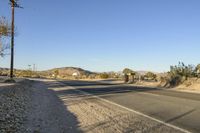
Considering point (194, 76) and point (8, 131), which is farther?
point (194, 76)

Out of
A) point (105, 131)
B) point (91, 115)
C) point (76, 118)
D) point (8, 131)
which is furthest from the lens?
point (91, 115)

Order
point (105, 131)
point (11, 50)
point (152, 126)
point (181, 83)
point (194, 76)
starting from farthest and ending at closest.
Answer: point (194, 76) < point (181, 83) < point (11, 50) < point (152, 126) < point (105, 131)

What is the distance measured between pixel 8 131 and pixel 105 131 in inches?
111

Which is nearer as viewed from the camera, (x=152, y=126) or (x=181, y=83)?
(x=152, y=126)

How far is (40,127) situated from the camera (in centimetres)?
1116

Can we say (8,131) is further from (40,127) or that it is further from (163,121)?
(163,121)

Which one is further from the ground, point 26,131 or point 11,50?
point 11,50

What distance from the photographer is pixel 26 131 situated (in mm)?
10281

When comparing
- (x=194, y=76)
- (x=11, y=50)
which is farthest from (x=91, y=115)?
(x=194, y=76)

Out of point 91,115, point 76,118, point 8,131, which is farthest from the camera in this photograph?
point 91,115

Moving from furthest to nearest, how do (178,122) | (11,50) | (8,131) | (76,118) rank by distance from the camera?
(11,50) → (76,118) → (178,122) → (8,131)

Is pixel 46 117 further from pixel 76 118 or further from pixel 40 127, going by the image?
pixel 40 127

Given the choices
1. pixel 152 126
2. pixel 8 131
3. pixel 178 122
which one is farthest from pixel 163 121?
pixel 8 131

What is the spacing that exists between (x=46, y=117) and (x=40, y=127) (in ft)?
8.28
